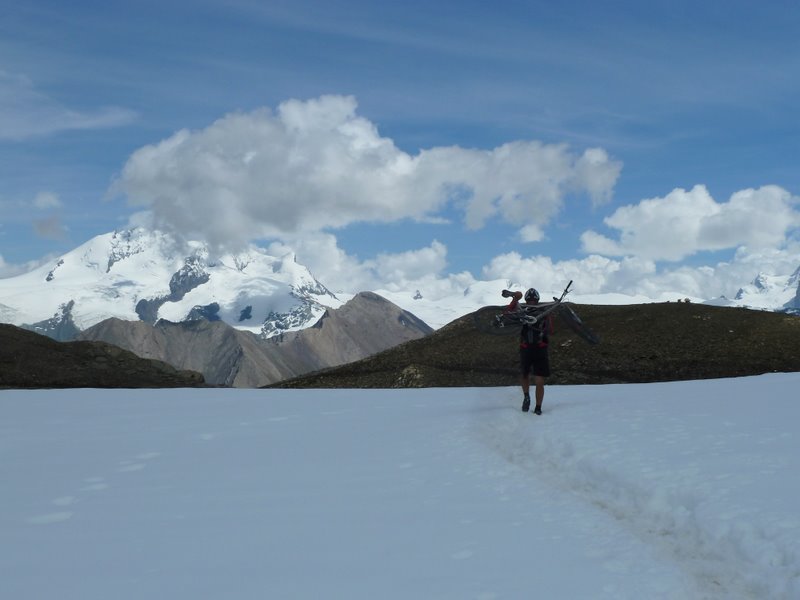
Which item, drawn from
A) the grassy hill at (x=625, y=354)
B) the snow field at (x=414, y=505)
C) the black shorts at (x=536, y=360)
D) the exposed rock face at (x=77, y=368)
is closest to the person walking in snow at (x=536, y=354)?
the black shorts at (x=536, y=360)

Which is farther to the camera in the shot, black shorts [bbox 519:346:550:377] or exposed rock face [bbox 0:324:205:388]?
exposed rock face [bbox 0:324:205:388]

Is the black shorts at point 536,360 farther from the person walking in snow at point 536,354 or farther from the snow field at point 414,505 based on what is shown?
the snow field at point 414,505

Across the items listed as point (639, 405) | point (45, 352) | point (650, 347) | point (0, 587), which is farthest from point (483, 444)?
point (45, 352)

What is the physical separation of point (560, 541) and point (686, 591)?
4.48ft

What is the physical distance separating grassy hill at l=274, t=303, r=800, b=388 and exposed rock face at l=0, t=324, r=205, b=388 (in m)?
7.23

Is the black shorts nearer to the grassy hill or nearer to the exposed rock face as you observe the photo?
the grassy hill

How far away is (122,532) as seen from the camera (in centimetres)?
783

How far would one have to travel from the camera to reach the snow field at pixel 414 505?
6.52 m

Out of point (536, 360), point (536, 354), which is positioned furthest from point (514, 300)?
point (536, 360)

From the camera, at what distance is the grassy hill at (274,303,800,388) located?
1363 inches

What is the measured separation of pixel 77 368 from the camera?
39.3 m

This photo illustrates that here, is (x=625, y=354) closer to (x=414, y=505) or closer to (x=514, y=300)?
(x=514, y=300)

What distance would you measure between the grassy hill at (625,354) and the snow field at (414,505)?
67.9ft

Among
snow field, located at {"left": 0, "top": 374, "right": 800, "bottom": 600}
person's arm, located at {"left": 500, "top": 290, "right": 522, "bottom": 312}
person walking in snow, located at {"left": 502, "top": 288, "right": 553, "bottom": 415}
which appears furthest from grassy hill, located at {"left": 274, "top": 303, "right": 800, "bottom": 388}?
snow field, located at {"left": 0, "top": 374, "right": 800, "bottom": 600}
